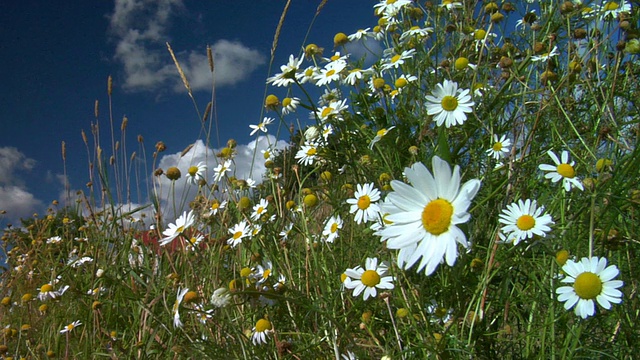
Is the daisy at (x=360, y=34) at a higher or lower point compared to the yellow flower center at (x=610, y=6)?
higher

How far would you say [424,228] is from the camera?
2.19 feet

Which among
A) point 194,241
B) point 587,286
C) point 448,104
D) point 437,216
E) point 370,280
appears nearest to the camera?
point 437,216

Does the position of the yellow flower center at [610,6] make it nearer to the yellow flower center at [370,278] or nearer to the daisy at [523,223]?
the daisy at [523,223]

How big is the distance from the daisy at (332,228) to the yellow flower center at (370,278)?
304 mm

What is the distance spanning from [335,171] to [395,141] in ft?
1.22

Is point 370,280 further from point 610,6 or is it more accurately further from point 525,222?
point 610,6

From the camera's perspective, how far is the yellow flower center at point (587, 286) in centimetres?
88

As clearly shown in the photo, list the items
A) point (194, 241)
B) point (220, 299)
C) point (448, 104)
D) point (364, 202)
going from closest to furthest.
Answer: point (220, 299) → point (448, 104) → point (364, 202) → point (194, 241)

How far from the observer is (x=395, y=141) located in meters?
1.55

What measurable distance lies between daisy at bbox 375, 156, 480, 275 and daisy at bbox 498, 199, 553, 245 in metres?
0.34

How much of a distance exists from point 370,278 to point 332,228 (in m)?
0.38

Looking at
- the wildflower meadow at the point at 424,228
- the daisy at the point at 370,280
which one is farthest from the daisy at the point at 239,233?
the daisy at the point at 370,280

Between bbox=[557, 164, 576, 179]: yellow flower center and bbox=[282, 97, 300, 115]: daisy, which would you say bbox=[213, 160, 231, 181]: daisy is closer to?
bbox=[282, 97, 300, 115]: daisy

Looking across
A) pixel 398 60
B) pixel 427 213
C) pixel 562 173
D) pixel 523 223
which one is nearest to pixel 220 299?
pixel 427 213
